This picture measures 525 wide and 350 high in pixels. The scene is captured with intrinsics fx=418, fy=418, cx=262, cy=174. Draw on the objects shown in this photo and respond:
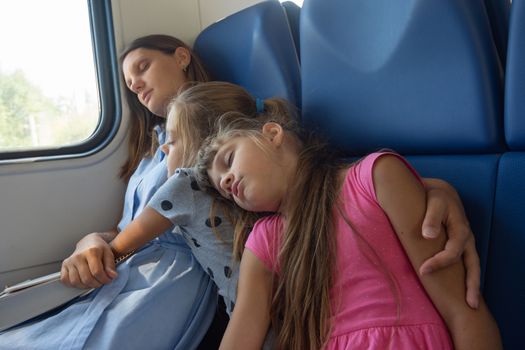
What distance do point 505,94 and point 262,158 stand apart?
1.65 ft

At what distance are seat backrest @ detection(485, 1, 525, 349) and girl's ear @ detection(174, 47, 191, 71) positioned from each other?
110cm

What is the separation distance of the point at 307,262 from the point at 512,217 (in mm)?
397

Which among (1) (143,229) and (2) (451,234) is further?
(1) (143,229)

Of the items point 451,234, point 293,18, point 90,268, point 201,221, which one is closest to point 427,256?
point 451,234

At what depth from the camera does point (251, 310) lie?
2.94 ft

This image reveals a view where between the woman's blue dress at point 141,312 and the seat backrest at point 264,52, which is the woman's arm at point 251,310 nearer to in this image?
the woman's blue dress at point 141,312

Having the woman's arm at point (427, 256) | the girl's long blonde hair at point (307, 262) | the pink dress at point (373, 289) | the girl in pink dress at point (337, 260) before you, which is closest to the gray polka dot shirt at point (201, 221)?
the girl in pink dress at point (337, 260)

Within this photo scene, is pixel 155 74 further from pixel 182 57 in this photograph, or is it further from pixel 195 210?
pixel 195 210

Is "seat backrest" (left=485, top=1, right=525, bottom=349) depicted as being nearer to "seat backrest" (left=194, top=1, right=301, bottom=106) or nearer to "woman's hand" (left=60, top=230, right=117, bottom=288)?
"seat backrest" (left=194, top=1, right=301, bottom=106)

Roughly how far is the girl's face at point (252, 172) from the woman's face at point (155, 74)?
0.64 m

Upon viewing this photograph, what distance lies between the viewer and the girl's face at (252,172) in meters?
0.94

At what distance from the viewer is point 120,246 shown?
1150 millimetres

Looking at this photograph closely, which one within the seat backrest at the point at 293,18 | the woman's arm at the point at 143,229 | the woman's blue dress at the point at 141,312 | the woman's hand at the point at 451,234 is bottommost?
the woman's blue dress at the point at 141,312

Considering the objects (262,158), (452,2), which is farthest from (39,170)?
(452,2)
